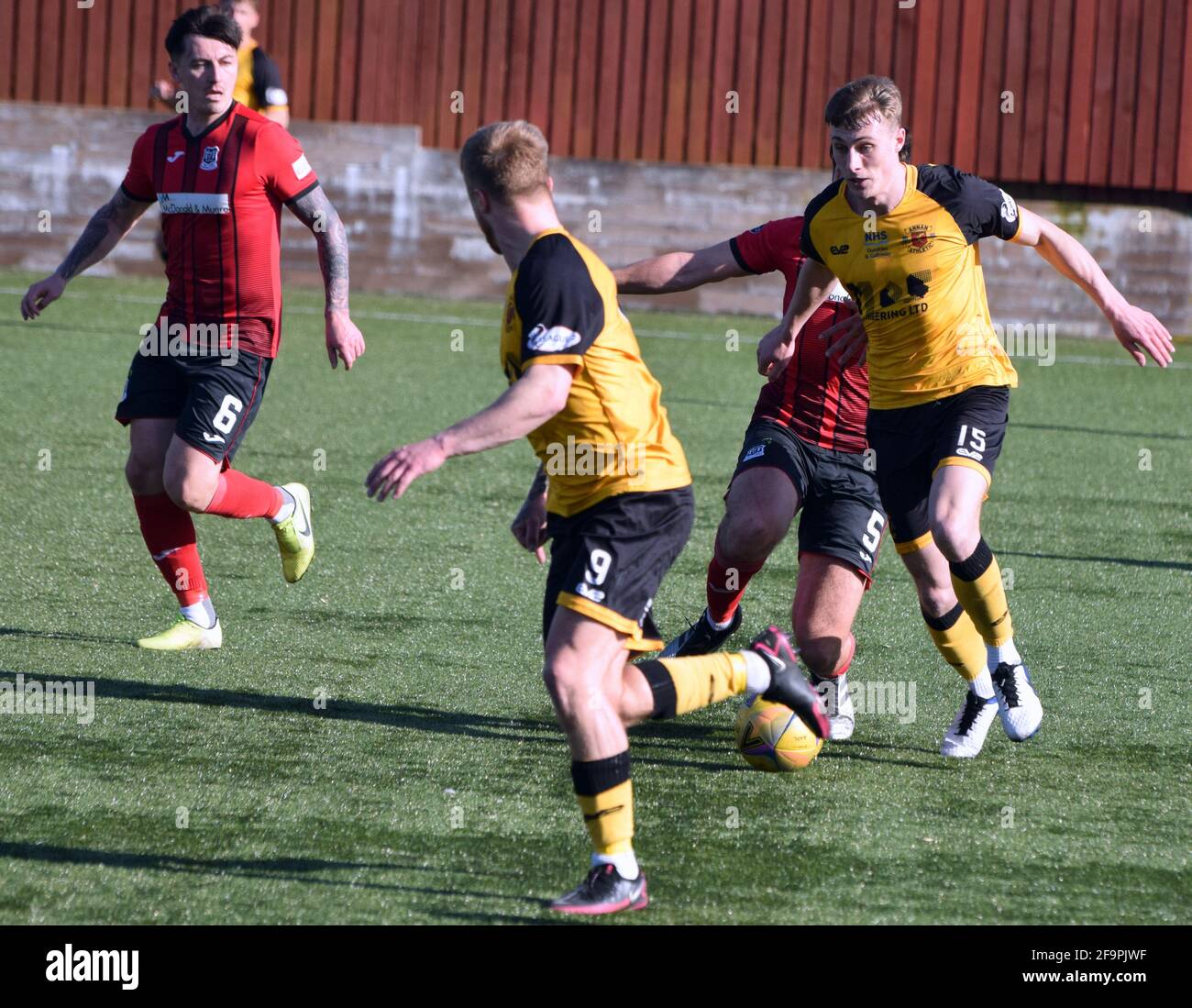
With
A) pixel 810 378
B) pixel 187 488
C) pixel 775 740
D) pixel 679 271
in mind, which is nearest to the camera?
pixel 775 740

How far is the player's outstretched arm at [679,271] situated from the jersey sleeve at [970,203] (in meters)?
0.67

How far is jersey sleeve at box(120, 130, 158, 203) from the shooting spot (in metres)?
5.86

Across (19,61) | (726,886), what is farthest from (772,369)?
(19,61)

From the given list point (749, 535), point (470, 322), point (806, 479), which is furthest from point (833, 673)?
point (470, 322)

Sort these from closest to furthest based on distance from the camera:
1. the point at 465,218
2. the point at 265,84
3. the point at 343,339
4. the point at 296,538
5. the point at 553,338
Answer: the point at 553,338 → the point at 343,339 → the point at 296,538 → the point at 265,84 → the point at 465,218

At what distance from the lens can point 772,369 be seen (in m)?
5.21

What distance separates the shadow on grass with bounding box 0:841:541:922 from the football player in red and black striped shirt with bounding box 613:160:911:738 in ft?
5.63

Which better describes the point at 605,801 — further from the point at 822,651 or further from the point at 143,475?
the point at 143,475

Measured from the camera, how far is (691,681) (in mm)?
4020

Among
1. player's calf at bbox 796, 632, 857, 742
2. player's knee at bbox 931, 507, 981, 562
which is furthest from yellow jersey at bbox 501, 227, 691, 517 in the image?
player's calf at bbox 796, 632, 857, 742

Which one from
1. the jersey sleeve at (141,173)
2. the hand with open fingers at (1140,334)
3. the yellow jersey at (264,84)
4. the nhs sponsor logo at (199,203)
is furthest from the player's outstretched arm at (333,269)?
the yellow jersey at (264,84)

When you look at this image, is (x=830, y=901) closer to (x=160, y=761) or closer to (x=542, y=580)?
(x=160, y=761)

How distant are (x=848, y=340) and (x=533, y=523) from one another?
1631 mm
